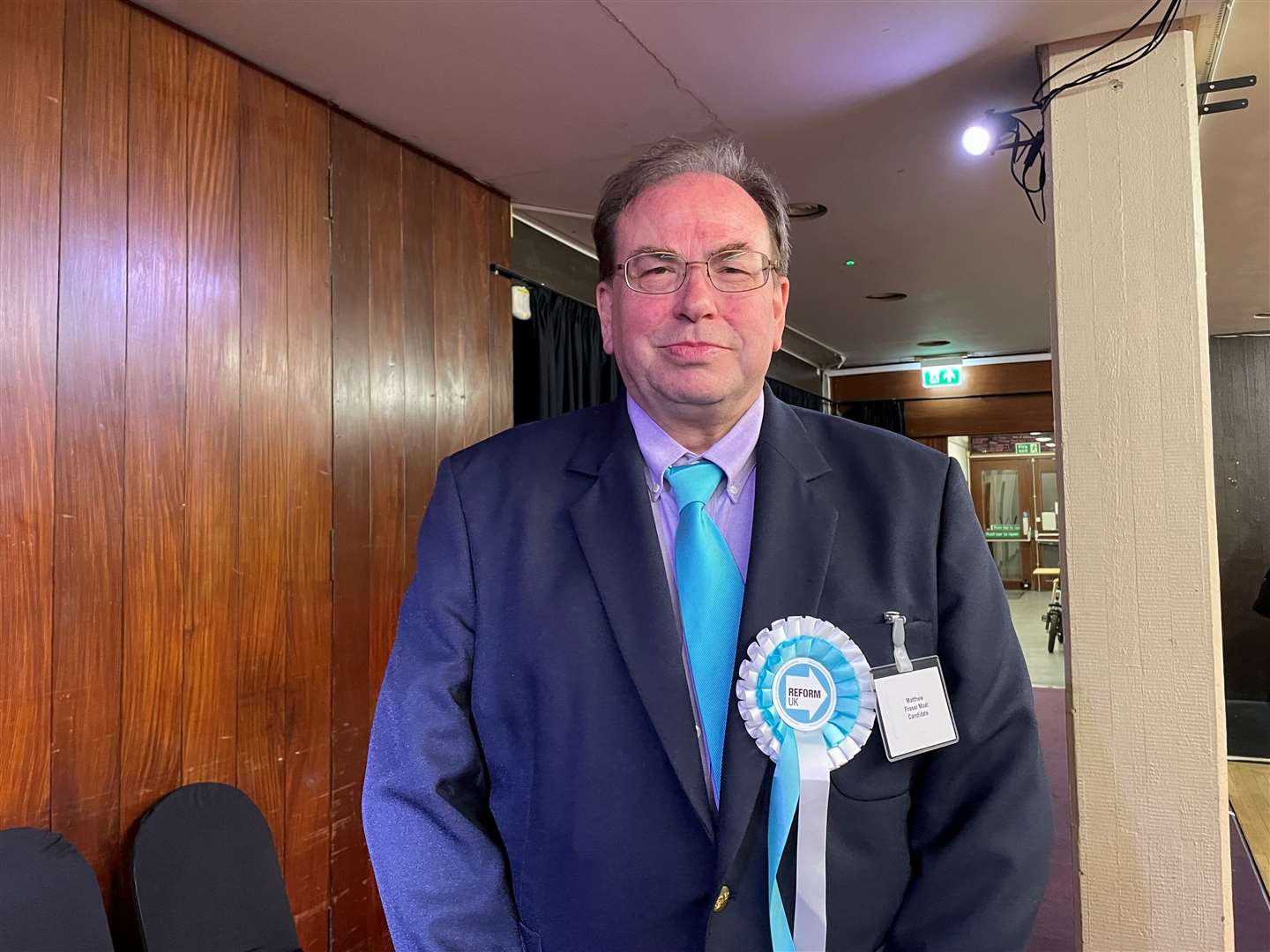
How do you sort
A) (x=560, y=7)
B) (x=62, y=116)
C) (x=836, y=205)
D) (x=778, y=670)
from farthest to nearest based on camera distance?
1. (x=836, y=205)
2. (x=560, y=7)
3. (x=62, y=116)
4. (x=778, y=670)

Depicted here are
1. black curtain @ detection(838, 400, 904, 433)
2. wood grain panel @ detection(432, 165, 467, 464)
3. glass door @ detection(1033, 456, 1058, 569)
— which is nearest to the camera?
wood grain panel @ detection(432, 165, 467, 464)

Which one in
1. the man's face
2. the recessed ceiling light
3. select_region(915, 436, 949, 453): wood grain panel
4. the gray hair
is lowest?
the man's face

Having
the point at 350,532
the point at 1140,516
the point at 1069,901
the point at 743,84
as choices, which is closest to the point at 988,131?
the point at 743,84

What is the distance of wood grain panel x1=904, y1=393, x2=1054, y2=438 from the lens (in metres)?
A: 7.64

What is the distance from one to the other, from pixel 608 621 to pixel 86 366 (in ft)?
5.17

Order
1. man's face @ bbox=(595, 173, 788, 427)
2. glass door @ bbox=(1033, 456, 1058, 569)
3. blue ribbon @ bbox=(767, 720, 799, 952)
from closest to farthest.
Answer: blue ribbon @ bbox=(767, 720, 799, 952), man's face @ bbox=(595, 173, 788, 427), glass door @ bbox=(1033, 456, 1058, 569)

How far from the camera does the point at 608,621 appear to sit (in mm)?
1052

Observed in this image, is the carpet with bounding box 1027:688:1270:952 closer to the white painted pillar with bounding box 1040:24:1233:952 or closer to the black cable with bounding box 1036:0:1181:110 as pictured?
the white painted pillar with bounding box 1040:24:1233:952

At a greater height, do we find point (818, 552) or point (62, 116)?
point (62, 116)

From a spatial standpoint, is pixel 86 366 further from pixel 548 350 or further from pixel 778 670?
pixel 548 350

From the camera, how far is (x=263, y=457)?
2.38 meters

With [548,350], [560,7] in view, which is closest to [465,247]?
[548,350]

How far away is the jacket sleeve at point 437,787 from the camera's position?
0.98 metres

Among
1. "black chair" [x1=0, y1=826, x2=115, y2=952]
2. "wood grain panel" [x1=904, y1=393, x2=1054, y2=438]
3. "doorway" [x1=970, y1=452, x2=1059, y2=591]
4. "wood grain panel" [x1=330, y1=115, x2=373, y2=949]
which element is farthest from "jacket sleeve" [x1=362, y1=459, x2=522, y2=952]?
"doorway" [x1=970, y1=452, x2=1059, y2=591]
